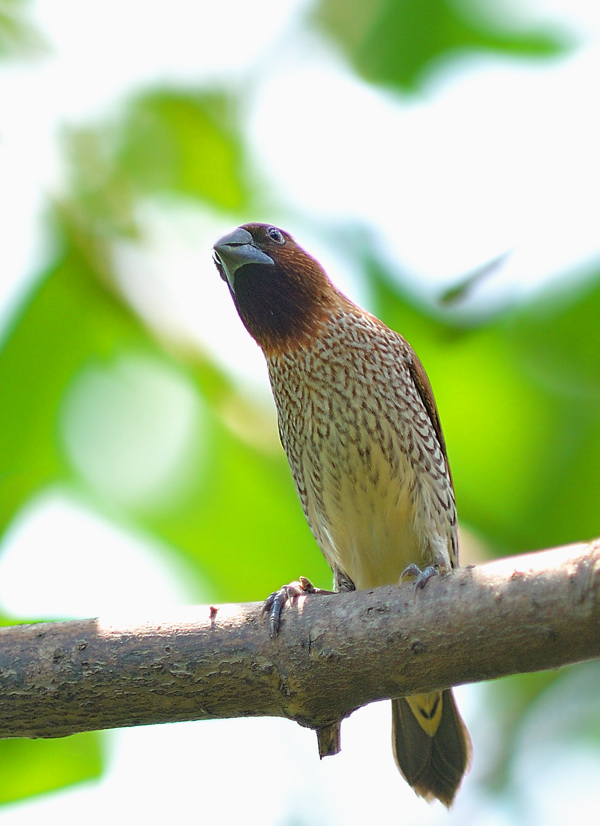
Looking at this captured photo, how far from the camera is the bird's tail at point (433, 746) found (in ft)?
15.3

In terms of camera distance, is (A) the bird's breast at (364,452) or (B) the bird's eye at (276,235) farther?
(B) the bird's eye at (276,235)

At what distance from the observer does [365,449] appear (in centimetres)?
459

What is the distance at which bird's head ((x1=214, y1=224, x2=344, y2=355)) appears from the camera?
499cm

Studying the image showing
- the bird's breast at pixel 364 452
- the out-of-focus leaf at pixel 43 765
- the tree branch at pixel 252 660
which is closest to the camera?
the tree branch at pixel 252 660

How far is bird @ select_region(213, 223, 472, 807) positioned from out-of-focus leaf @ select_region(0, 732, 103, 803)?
1.53m

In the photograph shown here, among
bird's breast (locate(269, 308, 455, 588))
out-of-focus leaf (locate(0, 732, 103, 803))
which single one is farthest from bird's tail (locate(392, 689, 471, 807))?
out-of-focus leaf (locate(0, 732, 103, 803))

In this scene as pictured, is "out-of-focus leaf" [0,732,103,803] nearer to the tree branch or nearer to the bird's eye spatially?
the tree branch

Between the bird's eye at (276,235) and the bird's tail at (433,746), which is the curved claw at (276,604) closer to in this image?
the bird's tail at (433,746)

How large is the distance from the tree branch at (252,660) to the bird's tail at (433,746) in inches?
63.7

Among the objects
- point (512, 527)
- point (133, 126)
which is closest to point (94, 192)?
point (133, 126)

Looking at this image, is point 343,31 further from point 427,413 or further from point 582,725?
point 582,725

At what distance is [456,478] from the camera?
510 centimetres

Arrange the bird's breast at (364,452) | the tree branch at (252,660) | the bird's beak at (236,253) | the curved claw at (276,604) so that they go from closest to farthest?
the tree branch at (252,660) < the curved claw at (276,604) < the bird's breast at (364,452) < the bird's beak at (236,253)

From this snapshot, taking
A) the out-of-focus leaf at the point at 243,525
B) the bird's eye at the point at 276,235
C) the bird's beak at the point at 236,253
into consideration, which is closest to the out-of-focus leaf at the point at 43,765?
the out-of-focus leaf at the point at 243,525
